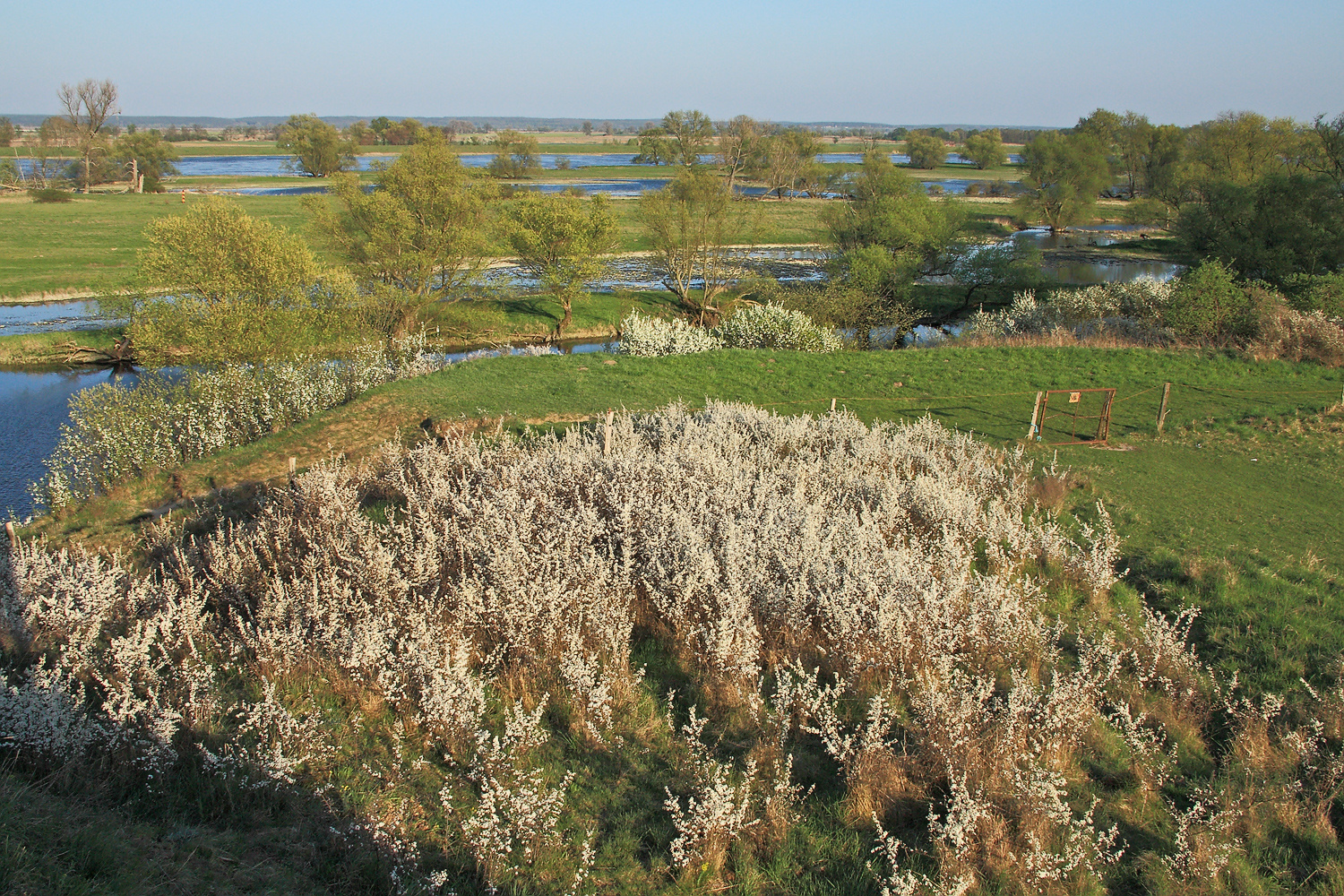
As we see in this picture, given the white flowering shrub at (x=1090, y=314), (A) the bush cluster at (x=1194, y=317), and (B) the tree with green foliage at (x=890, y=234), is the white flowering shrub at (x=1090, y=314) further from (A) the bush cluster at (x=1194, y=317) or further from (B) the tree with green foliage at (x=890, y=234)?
(B) the tree with green foliage at (x=890, y=234)

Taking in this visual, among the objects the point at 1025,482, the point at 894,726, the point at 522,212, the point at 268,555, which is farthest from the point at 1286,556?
the point at 522,212

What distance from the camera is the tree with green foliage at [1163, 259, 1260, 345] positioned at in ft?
83.1

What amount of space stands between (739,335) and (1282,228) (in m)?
24.5

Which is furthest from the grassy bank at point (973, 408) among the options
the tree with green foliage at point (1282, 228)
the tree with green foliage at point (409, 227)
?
the tree with green foliage at point (1282, 228)

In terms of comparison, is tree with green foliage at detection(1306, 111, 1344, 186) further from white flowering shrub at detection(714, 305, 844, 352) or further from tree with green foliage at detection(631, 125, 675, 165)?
tree with green foliage at detection(631, 125, 675, 165)

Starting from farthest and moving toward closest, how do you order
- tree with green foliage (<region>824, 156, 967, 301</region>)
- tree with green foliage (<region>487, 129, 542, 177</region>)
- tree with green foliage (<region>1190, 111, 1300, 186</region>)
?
tree with green foliage (<region>487, 129, 542, 177</region>) → tree with green foliage (<region>1190, 111, 1300, 186</region>) → tree with green foliage (<region>824, 156, 967, 301</region>)

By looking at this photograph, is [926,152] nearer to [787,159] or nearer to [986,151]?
[986,151]

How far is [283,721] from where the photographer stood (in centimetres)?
541

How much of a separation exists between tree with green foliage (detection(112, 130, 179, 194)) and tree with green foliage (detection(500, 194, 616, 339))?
2486 inches

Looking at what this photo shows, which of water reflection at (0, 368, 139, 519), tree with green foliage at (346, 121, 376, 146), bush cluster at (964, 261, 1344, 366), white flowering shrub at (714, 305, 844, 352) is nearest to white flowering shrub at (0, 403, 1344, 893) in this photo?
water reflection at (0, 368, 139, 519)

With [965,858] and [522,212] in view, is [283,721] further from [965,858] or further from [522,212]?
[522,212]

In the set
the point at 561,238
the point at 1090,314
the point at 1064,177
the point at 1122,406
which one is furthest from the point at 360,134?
the point at 1122,406

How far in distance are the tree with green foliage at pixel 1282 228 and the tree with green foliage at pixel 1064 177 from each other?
37312 mm

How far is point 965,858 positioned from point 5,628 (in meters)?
7.59
